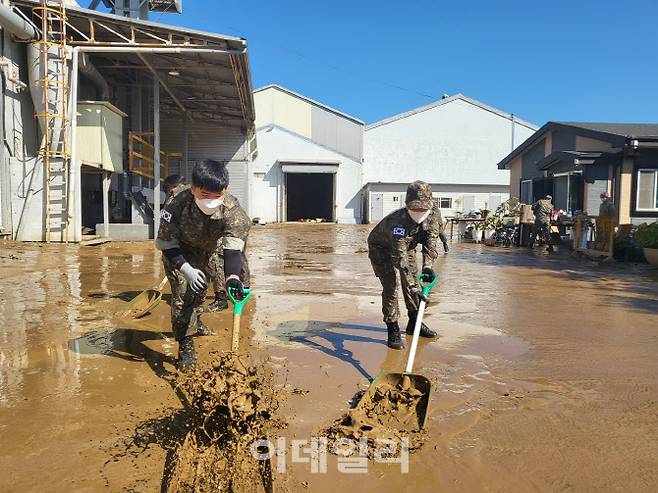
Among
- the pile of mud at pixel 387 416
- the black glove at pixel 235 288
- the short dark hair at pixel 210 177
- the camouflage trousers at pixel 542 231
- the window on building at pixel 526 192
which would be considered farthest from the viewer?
the window on building at pixel 526 192

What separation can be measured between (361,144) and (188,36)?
19888 millimetres

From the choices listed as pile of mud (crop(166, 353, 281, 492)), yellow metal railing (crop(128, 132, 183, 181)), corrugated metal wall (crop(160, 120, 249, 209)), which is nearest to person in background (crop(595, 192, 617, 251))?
pile of mud (crop(166, 353, 281, 492))

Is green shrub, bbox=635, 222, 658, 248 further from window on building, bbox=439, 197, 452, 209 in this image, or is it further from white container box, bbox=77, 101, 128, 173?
window on building, bbox=439, 197, 452, 209

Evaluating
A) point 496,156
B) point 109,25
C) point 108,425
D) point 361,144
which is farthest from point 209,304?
point 496,156

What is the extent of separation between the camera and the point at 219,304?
6.01 metres

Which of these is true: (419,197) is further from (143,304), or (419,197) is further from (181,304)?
(143,304)

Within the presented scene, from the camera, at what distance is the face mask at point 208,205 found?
12.0ft

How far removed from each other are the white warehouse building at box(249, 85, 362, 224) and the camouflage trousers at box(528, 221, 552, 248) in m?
16.5

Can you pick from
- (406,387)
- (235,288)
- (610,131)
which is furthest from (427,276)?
(610,131)

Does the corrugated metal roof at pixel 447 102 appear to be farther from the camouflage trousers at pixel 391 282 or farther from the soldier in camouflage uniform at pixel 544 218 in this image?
the camouflage trousers at pixel 391 282

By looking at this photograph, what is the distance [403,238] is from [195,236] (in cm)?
168

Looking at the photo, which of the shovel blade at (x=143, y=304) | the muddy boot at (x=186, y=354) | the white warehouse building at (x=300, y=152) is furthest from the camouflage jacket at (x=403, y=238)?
the white warehouse building at (x=300, y=152)

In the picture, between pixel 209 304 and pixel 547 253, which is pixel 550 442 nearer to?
pixel 209 304

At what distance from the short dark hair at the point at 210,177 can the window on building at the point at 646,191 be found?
523 inches
